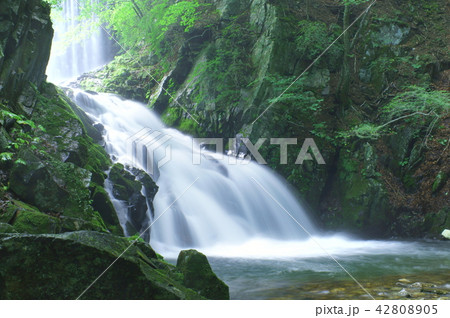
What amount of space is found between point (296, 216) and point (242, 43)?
689 cm

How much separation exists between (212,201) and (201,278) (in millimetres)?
5789

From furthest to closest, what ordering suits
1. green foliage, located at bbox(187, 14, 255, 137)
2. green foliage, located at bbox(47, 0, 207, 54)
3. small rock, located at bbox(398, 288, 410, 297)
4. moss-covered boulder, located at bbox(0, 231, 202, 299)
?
green foliage, located at bbox(47, 0, 207, 54) → green foliage, located at bbox(187, 14, 255, 137) → small rock, located at bbox(398, 288, 410, 297) → moss-covered boulder, located at bbox(0, 231, 202, 299)

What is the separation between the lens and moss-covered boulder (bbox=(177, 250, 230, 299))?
369cm

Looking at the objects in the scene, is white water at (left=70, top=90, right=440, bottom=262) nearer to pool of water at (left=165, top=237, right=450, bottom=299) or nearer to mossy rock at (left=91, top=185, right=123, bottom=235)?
pool of water at (left=165, top=237, right=450, bottom=299)

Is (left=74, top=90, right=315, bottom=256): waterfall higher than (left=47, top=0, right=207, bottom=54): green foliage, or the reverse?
(left=47, top=0, right=207, bottom=54): green foliage

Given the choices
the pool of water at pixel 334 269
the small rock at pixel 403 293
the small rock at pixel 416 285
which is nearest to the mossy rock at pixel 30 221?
the pool of water at pixel 334 269

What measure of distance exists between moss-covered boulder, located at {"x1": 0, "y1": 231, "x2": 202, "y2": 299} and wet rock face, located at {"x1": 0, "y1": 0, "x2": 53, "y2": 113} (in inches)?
170

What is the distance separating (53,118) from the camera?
260 inches

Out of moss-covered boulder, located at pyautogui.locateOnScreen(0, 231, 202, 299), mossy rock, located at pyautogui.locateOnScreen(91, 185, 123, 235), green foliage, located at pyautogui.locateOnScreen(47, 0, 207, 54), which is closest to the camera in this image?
moss-covered boulder, located at pyautogui.locateOnScreen(0, 231, 202, 299)

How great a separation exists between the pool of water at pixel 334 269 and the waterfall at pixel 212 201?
1.88ft

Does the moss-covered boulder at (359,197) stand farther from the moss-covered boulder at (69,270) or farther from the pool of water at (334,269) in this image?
the moss-covered boulder at (69,270)

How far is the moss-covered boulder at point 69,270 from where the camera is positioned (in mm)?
2453

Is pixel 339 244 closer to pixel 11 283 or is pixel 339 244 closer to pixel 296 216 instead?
pixel 296 216

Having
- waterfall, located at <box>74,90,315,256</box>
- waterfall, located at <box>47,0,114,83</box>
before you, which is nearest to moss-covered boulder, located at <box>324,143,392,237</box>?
waterfall, located at <box>74,90,315,256</box>
